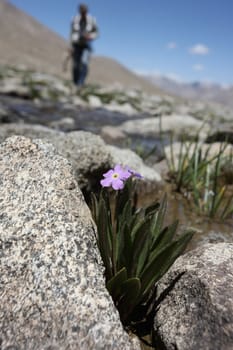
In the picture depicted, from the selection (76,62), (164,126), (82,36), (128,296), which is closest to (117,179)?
(128,296)

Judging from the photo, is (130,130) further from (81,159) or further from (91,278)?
(91,278)

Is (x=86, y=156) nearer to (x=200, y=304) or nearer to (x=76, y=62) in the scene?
(x=200, y=304)

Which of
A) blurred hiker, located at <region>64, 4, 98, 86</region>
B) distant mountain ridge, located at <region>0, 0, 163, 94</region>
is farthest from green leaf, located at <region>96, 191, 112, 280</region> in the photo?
distant mountain ridge, located at <region>0, 0, 163, 94</region>

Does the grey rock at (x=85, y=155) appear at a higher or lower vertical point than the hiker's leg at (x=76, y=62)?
lower

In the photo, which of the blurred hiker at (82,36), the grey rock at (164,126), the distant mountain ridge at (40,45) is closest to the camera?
the grey rock at (164,126)

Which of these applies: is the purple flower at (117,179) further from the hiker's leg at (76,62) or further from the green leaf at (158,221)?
the hiker's leg at (76,62)

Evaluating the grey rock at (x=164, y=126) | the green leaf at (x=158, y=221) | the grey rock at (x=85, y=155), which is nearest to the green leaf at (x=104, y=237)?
the green leaf at (x=158, y=221)
